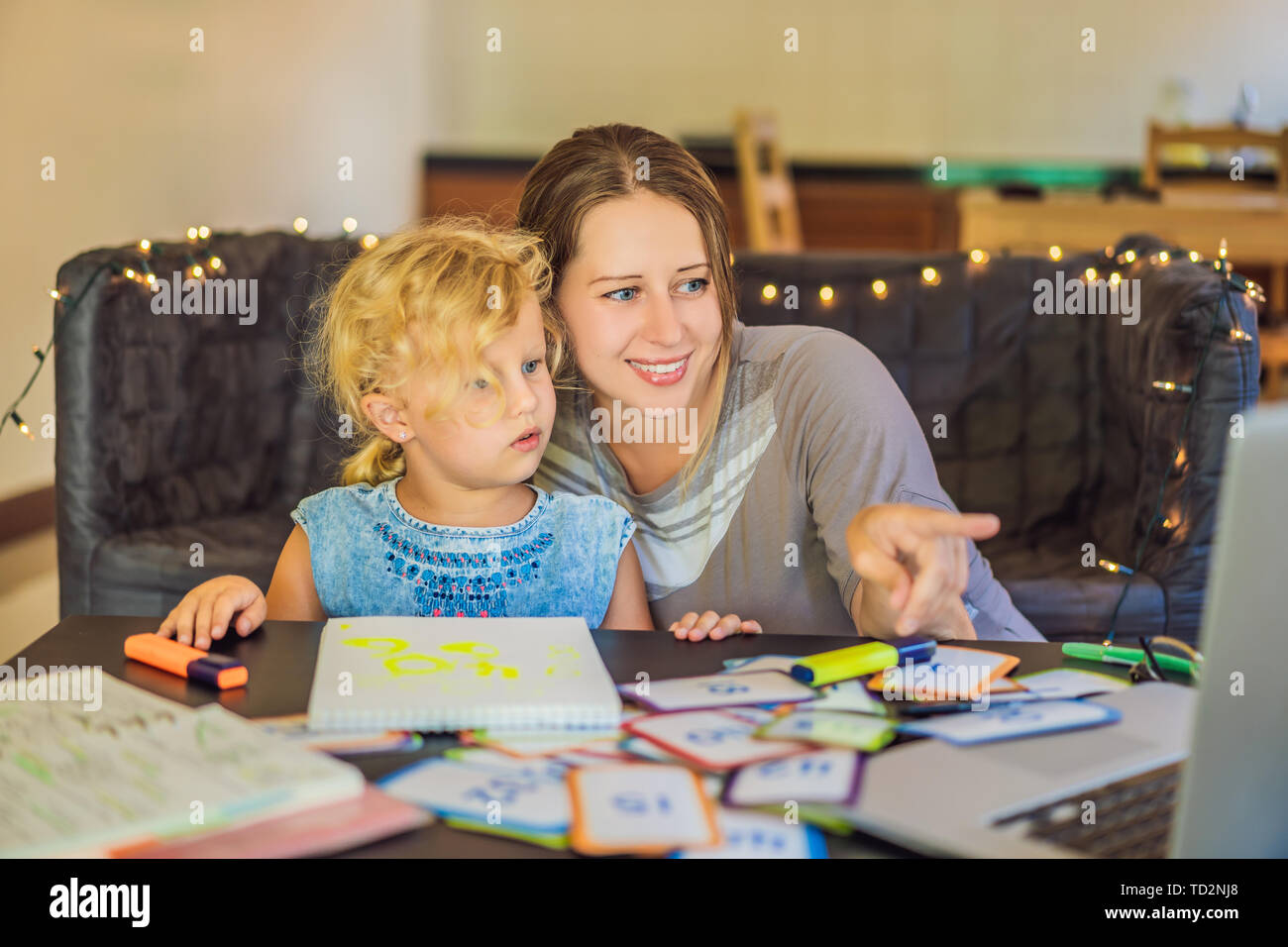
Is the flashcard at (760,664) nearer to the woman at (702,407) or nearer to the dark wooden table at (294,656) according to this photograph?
the dark wooden table at (294,656)

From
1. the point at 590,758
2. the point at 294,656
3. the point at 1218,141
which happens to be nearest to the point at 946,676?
the point at 590,758

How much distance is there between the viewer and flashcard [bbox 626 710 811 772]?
0.68 m

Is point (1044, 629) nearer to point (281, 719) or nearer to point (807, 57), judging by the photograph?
point (281, 719)

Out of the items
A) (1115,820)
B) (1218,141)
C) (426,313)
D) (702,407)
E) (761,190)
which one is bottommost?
(1115,820)

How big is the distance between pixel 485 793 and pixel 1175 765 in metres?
0.38

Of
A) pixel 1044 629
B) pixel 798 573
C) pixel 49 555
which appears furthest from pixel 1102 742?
pixel 49 555

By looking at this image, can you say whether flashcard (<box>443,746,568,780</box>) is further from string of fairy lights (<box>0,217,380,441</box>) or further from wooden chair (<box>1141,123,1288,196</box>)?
wooden chair (<box>1141,123,1288,196</box>)

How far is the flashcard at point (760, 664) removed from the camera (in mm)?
852

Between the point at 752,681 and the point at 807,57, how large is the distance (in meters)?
5.65

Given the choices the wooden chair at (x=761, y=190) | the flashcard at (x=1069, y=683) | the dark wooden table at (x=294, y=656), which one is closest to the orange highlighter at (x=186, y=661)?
the dark wooden table at (x=294, y=656)

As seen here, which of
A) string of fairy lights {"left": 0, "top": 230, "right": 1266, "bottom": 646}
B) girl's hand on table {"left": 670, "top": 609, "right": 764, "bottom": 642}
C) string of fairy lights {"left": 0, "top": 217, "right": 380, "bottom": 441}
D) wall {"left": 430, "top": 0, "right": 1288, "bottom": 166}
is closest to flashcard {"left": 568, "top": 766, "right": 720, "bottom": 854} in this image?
girl's hand on table {"left": 670, "top": 609, "right": 764, "bottom": 642}

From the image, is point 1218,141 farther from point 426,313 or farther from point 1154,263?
point 426,313

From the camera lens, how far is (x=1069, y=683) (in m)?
0.83

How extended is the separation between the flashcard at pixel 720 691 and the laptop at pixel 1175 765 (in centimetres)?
11
